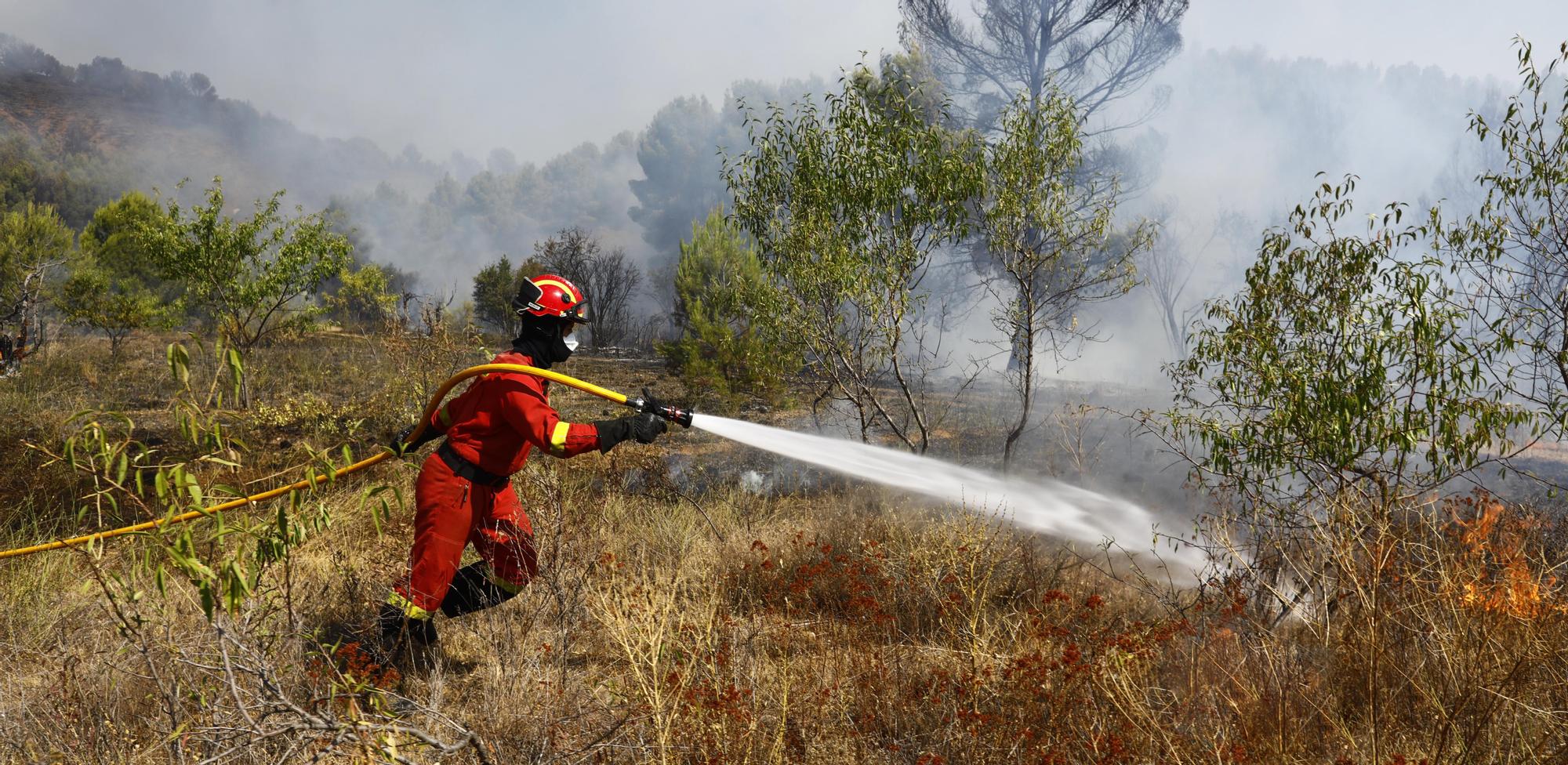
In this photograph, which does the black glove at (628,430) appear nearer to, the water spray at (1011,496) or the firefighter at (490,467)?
the firefighter at (490,467)

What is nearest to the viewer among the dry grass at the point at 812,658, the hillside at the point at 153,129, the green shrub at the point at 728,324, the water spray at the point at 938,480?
the dry grass at the point at 812,658

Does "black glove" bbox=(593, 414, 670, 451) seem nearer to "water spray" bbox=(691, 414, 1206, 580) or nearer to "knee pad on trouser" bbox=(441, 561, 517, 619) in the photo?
"knee pad on trouser" bbox=(441, 561, 517, 619)

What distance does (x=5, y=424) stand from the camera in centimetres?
802

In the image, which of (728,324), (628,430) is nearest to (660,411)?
(628,430)

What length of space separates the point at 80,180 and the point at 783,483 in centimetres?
5281

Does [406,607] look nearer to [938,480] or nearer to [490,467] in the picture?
[490,467]

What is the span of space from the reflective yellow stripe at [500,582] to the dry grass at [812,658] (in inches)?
5.7

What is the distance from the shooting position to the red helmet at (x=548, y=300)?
3.47m

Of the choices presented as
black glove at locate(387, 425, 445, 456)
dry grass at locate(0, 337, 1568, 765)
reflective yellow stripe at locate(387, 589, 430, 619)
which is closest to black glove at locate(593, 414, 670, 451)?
dry grass at locate(0, 337, 1568, 765)

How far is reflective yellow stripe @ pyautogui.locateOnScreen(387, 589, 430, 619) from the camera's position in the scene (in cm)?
321

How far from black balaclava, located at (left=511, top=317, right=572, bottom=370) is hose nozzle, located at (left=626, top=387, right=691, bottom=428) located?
0.49 metres

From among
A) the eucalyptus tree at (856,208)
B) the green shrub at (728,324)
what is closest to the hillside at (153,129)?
the green shrub at (728,324)

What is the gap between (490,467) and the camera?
3383mm

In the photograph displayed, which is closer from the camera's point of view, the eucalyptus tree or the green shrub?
the eucalyptus tree
